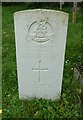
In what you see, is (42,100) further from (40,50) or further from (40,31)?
(40,31)

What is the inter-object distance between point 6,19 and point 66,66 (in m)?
4.56

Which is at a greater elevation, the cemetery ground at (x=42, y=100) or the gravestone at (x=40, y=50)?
the gravestone at (x=40, y=50)

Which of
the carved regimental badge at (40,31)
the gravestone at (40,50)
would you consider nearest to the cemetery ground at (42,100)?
the gravestone at (40,50)

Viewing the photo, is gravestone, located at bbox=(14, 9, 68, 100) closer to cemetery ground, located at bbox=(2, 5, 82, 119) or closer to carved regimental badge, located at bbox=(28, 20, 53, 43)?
carved regimental badge, located at bbox=(28, 20, 53, 43)

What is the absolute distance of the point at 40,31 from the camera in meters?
4.95

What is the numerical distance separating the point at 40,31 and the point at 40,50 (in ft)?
0.99

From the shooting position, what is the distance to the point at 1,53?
7.70 meters

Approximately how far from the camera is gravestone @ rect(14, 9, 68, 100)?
487 centimetres

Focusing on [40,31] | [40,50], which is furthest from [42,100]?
[40,31]

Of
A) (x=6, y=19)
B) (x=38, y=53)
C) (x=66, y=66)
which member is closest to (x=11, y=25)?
(x=6, y=19)

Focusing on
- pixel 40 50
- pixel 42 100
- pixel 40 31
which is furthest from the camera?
pixel 42 100

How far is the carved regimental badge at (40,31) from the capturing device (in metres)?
4.91

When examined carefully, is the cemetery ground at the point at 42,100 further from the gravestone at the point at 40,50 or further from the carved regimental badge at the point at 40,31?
the carved regimental badge at the point at 40,31

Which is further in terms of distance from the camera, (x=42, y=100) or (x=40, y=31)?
(x=42, y=100)
